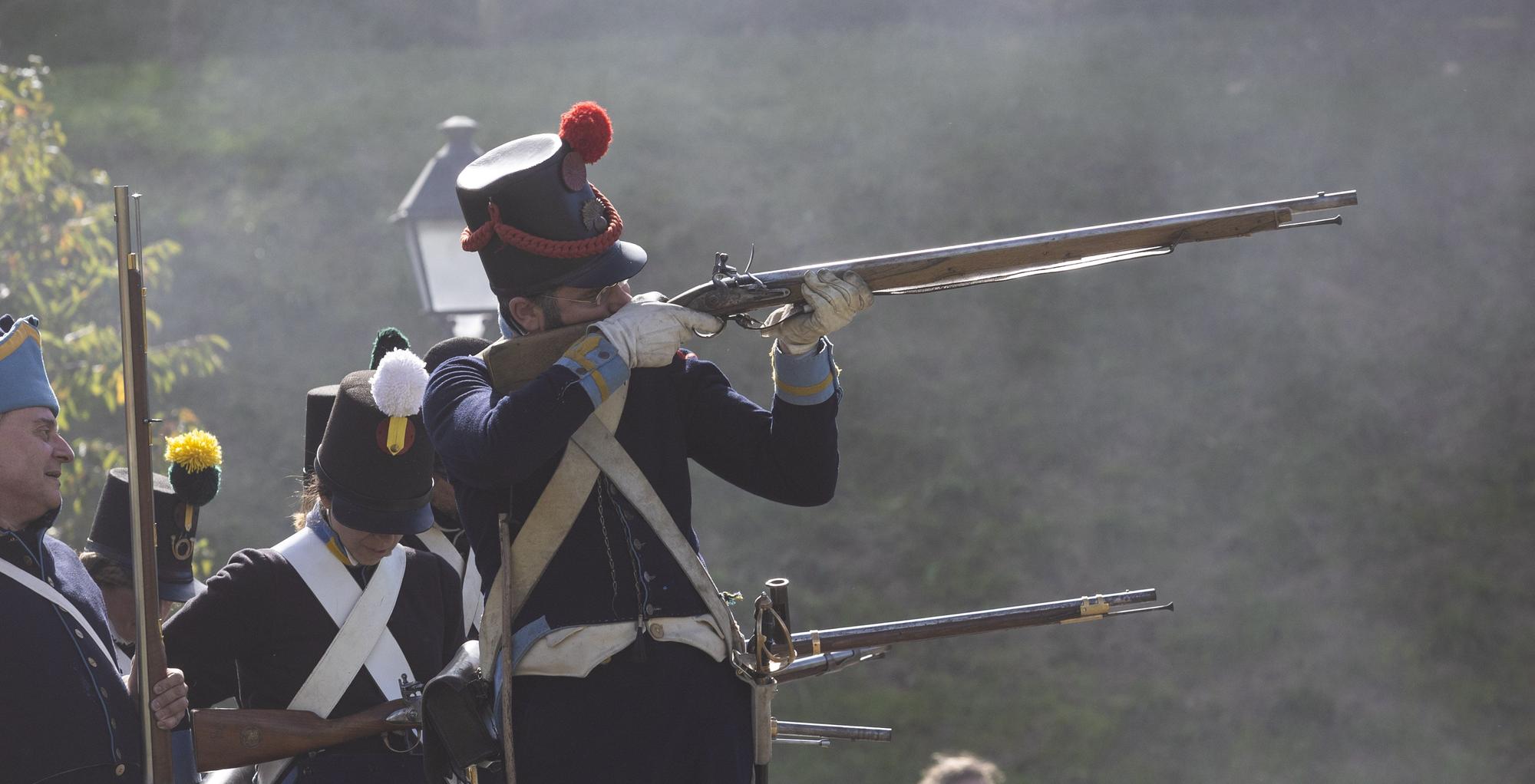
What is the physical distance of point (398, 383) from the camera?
3.51 meters

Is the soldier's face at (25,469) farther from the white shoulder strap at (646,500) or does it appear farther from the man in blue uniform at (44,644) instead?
the white shoulder strap at (646,500)

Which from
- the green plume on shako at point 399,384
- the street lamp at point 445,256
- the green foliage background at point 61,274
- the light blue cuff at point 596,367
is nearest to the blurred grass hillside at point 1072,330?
the green foliage background at point 61,274

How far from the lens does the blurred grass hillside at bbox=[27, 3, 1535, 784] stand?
395 inches

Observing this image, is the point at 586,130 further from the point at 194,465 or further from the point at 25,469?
the point at 194,465

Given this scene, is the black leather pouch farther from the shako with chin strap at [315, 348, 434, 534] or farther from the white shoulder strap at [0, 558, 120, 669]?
the shako with chin strap at [315, 348, 434, 534]

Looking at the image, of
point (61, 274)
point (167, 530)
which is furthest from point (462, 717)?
point (61, 274)

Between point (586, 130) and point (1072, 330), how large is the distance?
33.1 feet

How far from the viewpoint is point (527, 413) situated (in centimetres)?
255

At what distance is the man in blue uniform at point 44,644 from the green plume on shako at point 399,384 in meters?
0.69

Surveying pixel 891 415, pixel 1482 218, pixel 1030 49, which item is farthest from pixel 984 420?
pixel 1030 49

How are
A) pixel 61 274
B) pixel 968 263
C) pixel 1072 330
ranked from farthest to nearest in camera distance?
pixel 1072 330 → pixel 61 274 → pixel 968 263

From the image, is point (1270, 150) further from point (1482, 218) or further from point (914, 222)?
point (914, 222)

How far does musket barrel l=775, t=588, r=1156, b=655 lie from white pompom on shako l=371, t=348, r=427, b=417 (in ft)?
3.67

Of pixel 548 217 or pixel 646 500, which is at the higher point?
pixel 548 217
